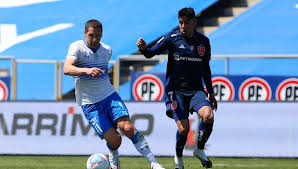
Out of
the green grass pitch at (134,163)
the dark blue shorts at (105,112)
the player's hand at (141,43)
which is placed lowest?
the green grass pitch at (134,163)

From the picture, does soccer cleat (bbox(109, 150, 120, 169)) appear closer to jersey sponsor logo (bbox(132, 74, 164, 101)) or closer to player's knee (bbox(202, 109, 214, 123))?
player's knee (bbox(202, 109, 214, 123))

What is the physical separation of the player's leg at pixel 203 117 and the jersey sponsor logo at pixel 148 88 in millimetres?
5409

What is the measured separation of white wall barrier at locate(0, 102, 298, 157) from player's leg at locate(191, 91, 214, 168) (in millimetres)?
4485

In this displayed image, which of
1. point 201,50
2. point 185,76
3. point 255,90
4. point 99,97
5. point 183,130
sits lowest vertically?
point 183,130

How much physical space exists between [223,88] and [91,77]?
668 centimetres

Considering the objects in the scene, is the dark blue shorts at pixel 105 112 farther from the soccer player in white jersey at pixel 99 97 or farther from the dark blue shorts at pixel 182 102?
the dark blue shorts at pixel 182 102

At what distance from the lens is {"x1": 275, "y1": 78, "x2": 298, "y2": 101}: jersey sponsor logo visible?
16.2 meters

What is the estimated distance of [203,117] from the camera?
1086 centimetres

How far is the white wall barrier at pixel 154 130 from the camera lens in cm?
1552

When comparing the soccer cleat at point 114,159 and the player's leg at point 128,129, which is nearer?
the player's leg at point 128,129

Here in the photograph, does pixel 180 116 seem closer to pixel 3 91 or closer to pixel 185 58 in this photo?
pixel 185 58

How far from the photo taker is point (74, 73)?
377 inches

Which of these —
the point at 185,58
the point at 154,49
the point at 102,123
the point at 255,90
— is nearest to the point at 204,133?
the point at 185,58

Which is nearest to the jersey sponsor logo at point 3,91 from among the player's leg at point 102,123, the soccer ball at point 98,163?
the player's leg at point 102,123
